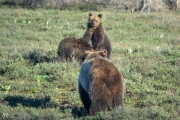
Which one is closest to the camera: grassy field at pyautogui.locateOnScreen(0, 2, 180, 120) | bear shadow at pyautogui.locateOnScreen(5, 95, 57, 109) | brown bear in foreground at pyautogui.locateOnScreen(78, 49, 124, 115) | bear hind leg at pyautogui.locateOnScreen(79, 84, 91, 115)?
brown bear in foreground at pyautogui.locateOnScreen(78, 49, 124, 115)

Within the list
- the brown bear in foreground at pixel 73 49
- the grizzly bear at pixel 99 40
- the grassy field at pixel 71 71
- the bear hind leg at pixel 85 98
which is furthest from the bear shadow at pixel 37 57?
the bear hind leg at pixel 85 98

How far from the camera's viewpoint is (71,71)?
11.4 m

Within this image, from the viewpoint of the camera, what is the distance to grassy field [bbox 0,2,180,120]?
8250 millimetres

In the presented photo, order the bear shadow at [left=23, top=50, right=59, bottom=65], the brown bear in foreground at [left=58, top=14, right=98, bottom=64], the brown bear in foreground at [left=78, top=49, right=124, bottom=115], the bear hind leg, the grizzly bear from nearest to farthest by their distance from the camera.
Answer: the brown bear in foreground at [left=78, top=49, right=124, bottom=115] < the bear hind leg < the brown bear in foreground at [left=58, top=14, right=98, bottom=64] < the grizzly bear < the bear shadow at [left=23, top=50, right=59, bottom=65]

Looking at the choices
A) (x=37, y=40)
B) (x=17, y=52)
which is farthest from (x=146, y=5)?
(x=17, y=52)

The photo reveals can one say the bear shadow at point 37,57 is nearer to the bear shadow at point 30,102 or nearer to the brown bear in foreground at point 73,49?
the brown bear in foreground at point 73,49

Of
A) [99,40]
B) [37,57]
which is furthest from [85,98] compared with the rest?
[37,57]

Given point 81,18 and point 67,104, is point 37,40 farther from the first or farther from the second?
point 67,104

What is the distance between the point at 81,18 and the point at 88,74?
49.2 feet

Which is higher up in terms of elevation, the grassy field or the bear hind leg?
the bear hind leg

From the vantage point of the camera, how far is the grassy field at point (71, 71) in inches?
325

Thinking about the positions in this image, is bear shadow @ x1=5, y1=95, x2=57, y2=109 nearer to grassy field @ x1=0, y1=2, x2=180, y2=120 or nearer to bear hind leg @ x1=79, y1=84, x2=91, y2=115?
grassy field @ x1=0, y1=2, x2=180, y2=120

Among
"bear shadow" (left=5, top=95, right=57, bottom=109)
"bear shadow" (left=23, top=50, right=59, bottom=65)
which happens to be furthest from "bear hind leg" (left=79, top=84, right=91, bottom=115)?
"bear shadow" (left=23, top=50, right=59, bottom=65)

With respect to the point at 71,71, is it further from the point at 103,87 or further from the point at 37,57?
the point at 103,87
